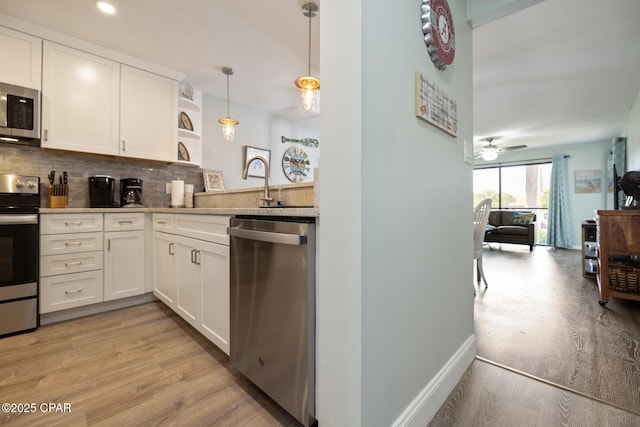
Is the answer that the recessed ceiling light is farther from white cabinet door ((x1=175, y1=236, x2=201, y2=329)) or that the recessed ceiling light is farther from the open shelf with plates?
white cabinet door ((x1=175, y1=236, x2=201, y2=329))

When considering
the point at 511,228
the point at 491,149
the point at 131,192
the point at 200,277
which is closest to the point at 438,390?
the point at 200,277

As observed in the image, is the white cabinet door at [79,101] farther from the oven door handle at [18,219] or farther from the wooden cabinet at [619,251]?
the wooden cabinet at [619,251]

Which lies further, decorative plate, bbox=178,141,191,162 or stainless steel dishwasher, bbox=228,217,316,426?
decorative plate, bbox=178,141,191,162

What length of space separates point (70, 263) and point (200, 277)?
1.38 meters

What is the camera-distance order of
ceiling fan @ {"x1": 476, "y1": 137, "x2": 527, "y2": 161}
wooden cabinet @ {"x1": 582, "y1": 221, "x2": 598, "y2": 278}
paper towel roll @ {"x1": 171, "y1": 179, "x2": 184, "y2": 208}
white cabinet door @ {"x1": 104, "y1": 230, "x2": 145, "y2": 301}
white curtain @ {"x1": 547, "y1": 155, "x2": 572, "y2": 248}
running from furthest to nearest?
white curtain @ {"x1": 547, "y1": 155, "x2": 572, "y2": 248} < ceiling fan @ {"x1": 476, "y1": 137, "x2": 527, "y2": 161} < wooden cabinet @ {"x1": 582, "y1": 221, "x2": 598, "y2": 278} < paper towel roll @ {"x1": 171, "y1": 179, "x2": 184, "y2": 208} < white cabinet door @ {"x1": 104, "y1": 230, "x2": 145, "y2": 301}

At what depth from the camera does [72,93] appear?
2.43 meters

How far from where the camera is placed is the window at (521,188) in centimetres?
708

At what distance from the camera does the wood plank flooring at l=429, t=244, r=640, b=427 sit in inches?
48.4

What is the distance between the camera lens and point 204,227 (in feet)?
5.82

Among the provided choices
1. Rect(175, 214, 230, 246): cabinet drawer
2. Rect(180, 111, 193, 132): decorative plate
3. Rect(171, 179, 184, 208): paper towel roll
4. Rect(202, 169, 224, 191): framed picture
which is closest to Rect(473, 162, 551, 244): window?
Rect(202, 169, 224, 191): framed picture

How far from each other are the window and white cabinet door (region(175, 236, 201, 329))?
6897mm

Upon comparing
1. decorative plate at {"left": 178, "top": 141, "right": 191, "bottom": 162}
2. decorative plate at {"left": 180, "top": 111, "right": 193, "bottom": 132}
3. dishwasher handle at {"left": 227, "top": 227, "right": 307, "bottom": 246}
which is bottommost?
dishwasher handle at {"left": 227, "top": 227, "right": 307, "bottom": 246}

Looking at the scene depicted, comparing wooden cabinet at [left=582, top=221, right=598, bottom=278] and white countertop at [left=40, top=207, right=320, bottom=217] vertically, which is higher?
white countertop at [left=40, top=207, right=320, bottom=217]

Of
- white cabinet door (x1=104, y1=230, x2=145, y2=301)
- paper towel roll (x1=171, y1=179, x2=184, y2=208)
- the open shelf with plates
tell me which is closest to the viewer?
white cabinet door (x1=104, y1=230, x2=145, y2=301)
